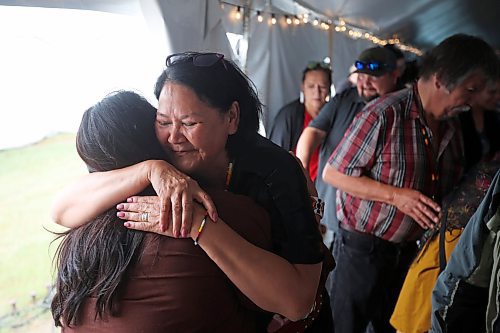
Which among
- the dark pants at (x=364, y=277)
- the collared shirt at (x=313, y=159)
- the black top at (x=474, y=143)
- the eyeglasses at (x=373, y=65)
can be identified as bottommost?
the dark pants at (x=364, y=277)

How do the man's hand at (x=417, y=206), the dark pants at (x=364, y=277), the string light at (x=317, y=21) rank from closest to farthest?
the man's hand at (x=417, y=206) < the dark pants at (x=364, y=277) < the string light at (x=317, y=21)

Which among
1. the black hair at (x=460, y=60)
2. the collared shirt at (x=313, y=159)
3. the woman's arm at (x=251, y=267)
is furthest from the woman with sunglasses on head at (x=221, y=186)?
the collared shirt at (x=313, y=159)

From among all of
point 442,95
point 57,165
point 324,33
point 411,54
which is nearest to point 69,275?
point 57,165

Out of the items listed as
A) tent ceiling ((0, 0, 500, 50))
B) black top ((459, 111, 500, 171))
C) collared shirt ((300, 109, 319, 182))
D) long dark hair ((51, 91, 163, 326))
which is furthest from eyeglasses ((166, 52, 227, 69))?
collared shirt ((300, 109, 319, 182))

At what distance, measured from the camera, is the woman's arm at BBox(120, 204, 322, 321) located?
2.48ft

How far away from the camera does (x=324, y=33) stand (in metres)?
2.90

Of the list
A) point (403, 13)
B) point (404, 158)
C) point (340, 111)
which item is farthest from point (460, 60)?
point (403, 13)

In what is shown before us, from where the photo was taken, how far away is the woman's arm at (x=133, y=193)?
768 millimetres

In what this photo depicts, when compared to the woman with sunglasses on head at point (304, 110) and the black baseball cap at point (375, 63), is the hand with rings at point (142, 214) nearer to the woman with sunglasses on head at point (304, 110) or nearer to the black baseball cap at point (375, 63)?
the woman with sunglasses on head at point (304, 110)

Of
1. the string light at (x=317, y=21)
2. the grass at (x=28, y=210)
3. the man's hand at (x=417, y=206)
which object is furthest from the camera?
the string light at (x=317, y=21)

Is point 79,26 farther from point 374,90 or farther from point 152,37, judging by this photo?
point 374,90

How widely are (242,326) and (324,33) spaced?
7.87ft

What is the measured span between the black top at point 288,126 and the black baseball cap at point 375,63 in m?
0.37

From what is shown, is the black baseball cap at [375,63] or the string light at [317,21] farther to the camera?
the black baseball cap at [375,63]
